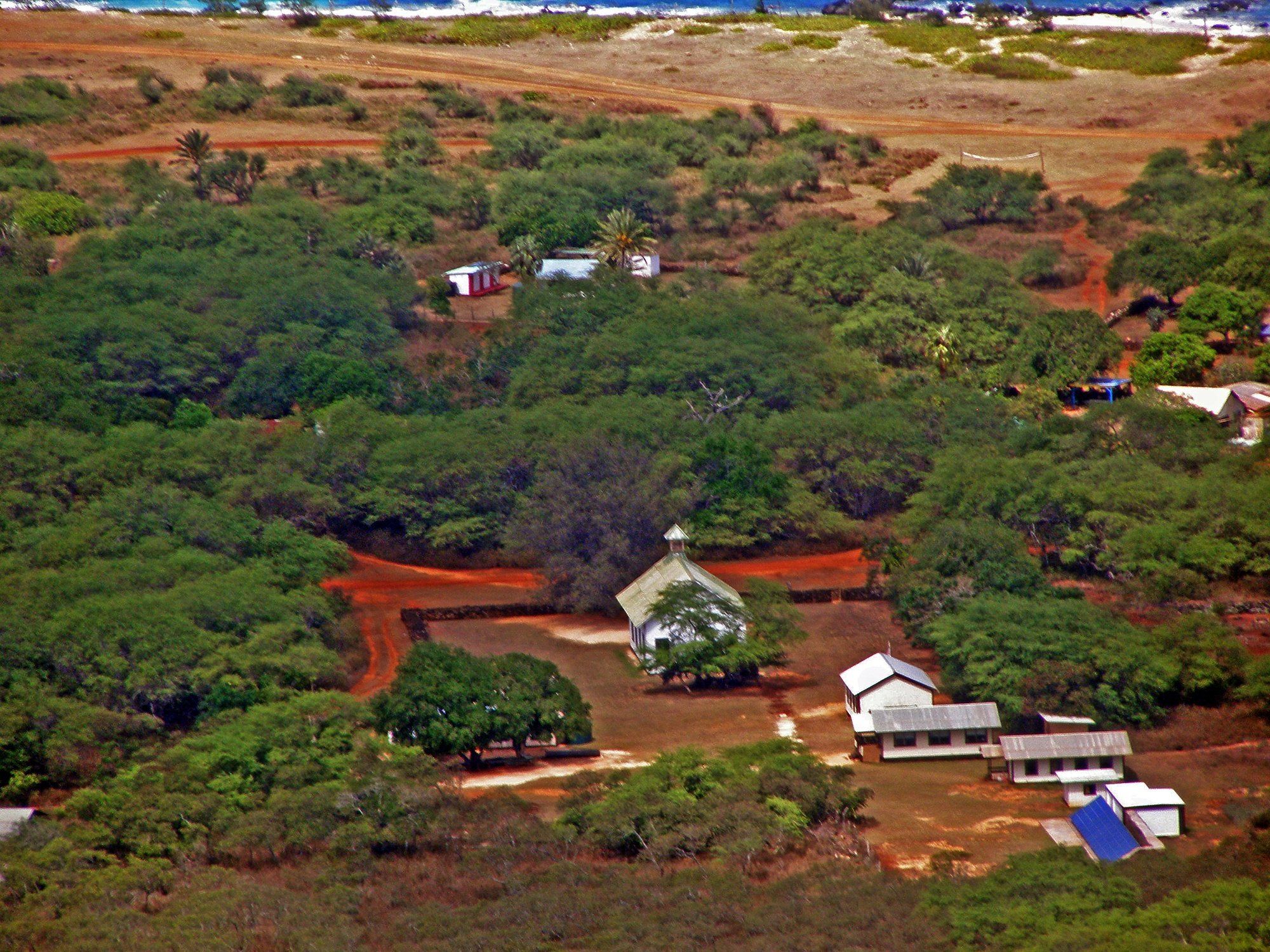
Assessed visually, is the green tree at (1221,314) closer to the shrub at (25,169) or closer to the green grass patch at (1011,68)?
the green grass patch at (1011,68)

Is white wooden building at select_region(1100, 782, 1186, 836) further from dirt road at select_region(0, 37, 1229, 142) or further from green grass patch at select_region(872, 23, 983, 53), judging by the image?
green grass patch at select_region(872, 23, 983, 53)

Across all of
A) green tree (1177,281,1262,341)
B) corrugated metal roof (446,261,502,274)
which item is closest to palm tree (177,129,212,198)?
corrugated metal roof (446,261,502,274)

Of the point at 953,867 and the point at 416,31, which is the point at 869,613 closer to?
the point at 953,867

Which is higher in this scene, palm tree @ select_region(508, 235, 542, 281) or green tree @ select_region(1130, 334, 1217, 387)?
green tree @ select_region(1130, 334, 1217, 387)

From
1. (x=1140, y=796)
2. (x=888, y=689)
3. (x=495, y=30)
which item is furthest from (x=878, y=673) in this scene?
(x=495, y=30)

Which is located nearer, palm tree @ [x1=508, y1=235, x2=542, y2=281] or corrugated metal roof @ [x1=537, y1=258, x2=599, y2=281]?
corrugated metal roof @ [x1=537, y1=258, x2=599, y2=281]

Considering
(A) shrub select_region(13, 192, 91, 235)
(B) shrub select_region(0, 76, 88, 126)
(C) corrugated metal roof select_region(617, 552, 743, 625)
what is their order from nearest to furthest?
(C) corrugated metal roof select_region(617, 552, 743, 625) < (A) shrub select_region(13, 192, 91, 235) < (B) shrub select_region(0, 76, 88, 126)

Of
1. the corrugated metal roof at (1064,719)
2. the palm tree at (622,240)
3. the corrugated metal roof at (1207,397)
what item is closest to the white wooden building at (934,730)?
the corrugated metal roof at (1064,719)
